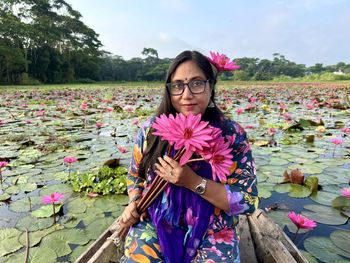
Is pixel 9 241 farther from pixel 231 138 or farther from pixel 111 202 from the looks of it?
pixel 231 138

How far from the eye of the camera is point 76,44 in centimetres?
3559

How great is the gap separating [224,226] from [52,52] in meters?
31.5

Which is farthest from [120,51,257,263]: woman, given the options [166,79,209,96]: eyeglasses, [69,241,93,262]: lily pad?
[69,241,93,262]: lily pad

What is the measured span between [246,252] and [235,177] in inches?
22.2

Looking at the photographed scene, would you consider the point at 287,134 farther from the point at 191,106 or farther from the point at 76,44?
the point at 76,44

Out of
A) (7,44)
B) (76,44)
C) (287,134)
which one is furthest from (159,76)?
(287,134)

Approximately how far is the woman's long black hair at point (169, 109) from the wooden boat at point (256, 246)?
42cm

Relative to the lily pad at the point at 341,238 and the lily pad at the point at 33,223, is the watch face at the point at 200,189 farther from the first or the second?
the lily pad at the point at 33,223

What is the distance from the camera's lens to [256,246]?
1652mm

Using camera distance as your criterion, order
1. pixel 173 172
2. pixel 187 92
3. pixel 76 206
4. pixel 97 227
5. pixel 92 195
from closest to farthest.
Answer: pixel 173 172
pixel 187 92
pixel 97 227
pixel 76 206
pixel 92 195

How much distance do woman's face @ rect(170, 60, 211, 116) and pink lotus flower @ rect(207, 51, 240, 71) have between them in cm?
7

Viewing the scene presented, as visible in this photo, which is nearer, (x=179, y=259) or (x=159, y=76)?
(x=179, y=259)

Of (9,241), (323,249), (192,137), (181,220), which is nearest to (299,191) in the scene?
(323,249)

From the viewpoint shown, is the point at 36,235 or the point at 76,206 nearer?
the point at 36,235
